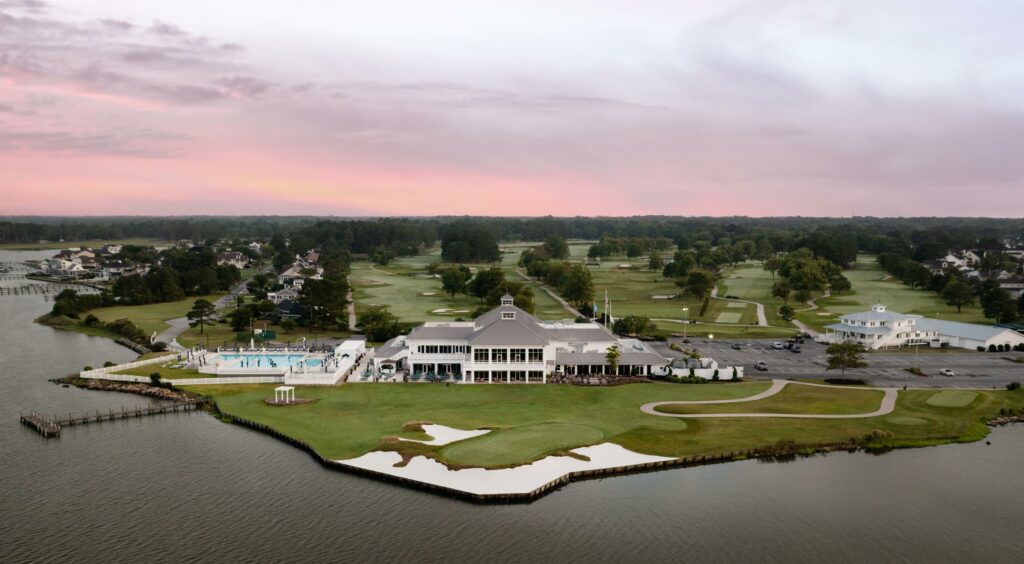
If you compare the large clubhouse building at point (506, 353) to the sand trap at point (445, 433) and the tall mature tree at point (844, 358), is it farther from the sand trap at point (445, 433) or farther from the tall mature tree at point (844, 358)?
the tall mature tree at point (844, 358)

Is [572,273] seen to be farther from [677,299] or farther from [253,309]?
[253,309]

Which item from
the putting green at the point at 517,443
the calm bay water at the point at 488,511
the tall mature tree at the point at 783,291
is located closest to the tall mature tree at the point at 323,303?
the calm bay water at the point at 488,511

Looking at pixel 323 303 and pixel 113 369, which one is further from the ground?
pixel 323 303

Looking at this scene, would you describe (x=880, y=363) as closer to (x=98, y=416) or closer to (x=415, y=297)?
(x=98, y=416)

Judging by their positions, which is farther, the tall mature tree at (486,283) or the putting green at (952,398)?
the tall mature tree at (486,283)

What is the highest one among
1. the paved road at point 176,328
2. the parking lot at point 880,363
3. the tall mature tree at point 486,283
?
the tall mature tree at point 486,283

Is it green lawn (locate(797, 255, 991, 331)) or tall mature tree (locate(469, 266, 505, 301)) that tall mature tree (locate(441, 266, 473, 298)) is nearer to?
tall mature tree (locate(469, 266, 505, 301))

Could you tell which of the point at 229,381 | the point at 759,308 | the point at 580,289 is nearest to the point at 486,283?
the point at 580,289
